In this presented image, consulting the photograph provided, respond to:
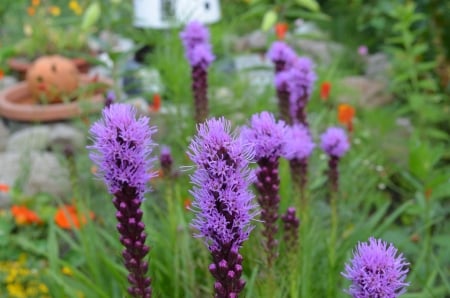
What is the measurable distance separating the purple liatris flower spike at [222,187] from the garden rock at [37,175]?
3099 millimetres

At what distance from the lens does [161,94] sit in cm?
465

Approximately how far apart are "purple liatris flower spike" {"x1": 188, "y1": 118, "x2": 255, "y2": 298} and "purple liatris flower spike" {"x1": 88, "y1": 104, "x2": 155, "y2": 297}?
19 centimetres

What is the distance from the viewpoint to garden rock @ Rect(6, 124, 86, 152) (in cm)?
513

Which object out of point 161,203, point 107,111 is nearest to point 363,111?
point 161,203

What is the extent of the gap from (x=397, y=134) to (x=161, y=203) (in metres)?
1.98

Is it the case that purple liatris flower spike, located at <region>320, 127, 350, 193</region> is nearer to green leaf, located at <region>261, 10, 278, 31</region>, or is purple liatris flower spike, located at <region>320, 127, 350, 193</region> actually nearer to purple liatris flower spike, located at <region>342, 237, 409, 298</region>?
purple liatris flower spike, located at <region>342, 237, 409, 298</region>

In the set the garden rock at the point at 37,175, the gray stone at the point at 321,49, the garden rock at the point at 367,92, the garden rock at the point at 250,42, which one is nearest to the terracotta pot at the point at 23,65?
the garden rock at the point at 250,42

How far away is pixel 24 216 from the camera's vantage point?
3824 millimetres

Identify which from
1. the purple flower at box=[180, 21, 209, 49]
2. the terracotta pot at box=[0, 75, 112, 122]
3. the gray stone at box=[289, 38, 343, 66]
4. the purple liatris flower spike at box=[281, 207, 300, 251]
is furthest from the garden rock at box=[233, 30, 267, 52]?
the purple liatris flower spike at box=[281, 207, 300, 251]

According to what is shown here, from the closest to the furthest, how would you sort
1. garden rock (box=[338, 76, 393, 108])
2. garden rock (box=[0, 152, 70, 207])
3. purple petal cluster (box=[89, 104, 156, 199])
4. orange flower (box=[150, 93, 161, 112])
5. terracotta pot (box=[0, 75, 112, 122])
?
1. purple petal cluster (box=[89, 104, 156, 199])
2. garden rock (box=[0, 152, 70, 207])
3. orange flower (box=[150, 93, 161, 112])
4. terracotta pot (box=[0, 75, 112, 122])
5. garden rock (box=[338, 76, 393, 108])

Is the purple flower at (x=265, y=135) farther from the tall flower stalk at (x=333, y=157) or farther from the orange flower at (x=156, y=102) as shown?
the orange flower at (x=156, y=102)

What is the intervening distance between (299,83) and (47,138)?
2.99 meters

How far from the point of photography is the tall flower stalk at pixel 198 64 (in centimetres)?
284

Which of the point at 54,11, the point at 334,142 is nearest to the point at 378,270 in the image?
the point at 334,142
